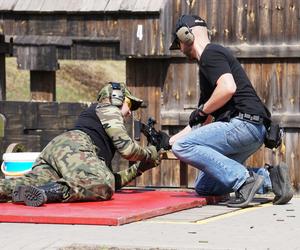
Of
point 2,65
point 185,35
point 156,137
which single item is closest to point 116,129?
point 156,137

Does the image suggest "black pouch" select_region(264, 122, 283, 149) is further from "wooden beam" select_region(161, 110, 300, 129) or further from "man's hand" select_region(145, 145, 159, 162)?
"wooden beam" select_region(161, 110, 300, 129)

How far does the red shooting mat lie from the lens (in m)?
8.46

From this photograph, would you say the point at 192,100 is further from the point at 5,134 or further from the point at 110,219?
the point at 110,219

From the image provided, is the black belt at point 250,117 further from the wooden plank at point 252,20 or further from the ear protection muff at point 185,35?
the wooden plank at point 252,20

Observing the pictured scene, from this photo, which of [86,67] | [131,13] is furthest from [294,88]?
[86,67]

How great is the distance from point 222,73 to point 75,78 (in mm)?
26692

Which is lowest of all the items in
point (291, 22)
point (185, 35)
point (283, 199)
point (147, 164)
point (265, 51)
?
point (283, 199)

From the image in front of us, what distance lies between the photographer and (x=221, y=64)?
32.3 feet

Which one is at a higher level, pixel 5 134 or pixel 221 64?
pixel 221 64

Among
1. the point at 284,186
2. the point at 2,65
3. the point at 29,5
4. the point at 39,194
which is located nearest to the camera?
the point at 39,194

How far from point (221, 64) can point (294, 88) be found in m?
4.24

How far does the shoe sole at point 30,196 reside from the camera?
30.5 feet

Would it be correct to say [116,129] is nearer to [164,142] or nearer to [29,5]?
[164,142]

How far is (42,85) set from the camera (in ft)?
48.9
